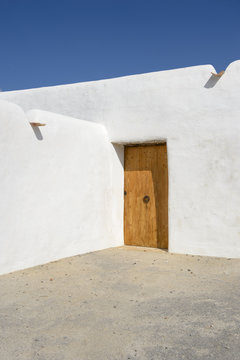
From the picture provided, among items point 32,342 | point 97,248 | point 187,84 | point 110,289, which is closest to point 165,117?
point 187,84

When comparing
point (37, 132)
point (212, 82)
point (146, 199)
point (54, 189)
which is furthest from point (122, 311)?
point (212, 82)

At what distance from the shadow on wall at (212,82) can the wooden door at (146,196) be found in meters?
1.45

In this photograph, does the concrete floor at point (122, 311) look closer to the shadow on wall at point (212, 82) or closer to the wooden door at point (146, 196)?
the wooden door at point (146, 196)

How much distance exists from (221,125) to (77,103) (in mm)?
3143

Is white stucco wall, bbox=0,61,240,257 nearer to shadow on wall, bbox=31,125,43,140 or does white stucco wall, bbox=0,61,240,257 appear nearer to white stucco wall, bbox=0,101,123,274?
white stucco wall, bbox=0,101,123,274

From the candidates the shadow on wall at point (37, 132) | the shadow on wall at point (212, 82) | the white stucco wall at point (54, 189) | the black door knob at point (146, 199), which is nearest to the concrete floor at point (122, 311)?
the white stucco wall at point (54, 189)

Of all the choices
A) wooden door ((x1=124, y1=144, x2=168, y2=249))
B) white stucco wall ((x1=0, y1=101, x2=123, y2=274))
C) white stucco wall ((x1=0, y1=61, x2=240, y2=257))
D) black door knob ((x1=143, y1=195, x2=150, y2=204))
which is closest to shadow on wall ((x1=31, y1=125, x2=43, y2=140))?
white stucco wall ((x1=0, y1=101, x2=123, y2=274))

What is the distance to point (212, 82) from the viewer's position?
7.14 meters

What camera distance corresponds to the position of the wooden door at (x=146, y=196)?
7.89 meters

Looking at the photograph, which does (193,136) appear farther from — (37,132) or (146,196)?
(37,132)

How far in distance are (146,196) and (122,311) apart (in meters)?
4.06

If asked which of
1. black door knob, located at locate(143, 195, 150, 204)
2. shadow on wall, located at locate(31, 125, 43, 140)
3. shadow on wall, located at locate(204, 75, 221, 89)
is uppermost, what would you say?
shadow on wall, located at locate(204, 75, 221, 89)

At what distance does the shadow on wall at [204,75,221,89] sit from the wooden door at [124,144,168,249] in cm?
145

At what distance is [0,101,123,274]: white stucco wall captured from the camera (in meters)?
5.84
